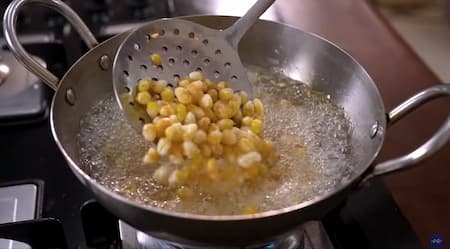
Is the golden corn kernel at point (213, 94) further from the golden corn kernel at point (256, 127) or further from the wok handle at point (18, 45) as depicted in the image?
the wok handle at point (18, 45)

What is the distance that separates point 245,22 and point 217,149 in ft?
0.60

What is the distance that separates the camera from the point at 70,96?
643mm

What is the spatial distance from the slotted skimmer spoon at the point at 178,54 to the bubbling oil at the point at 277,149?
44 mm

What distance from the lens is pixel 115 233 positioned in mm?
623

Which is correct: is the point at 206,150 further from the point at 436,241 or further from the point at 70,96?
the point at 436,241

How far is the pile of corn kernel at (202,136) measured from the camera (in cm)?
56

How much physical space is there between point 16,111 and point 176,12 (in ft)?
1.10

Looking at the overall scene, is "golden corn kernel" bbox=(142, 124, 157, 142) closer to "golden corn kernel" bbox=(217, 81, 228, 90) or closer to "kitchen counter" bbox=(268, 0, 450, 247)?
"golden corn kernel" bbox=(217, 81, 228, 90)

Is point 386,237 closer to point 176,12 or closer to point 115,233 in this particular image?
point 115,233

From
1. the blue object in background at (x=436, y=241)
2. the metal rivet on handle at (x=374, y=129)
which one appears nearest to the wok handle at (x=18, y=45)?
the metal rivet on handle at (x=374, y=129)

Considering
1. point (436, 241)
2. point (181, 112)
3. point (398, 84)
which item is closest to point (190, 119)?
point (181, 112)

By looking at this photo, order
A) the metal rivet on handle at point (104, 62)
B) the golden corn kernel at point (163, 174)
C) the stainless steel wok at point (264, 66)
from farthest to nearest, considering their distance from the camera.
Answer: the metal rivet on handle at point (104, 62) < the golden corn kernel at point (163, 174) < the stainless steel wok at point (264, 66)

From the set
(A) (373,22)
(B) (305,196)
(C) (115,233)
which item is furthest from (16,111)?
(A) (373,22)

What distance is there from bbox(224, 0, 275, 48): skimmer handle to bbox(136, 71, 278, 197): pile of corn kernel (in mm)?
79
